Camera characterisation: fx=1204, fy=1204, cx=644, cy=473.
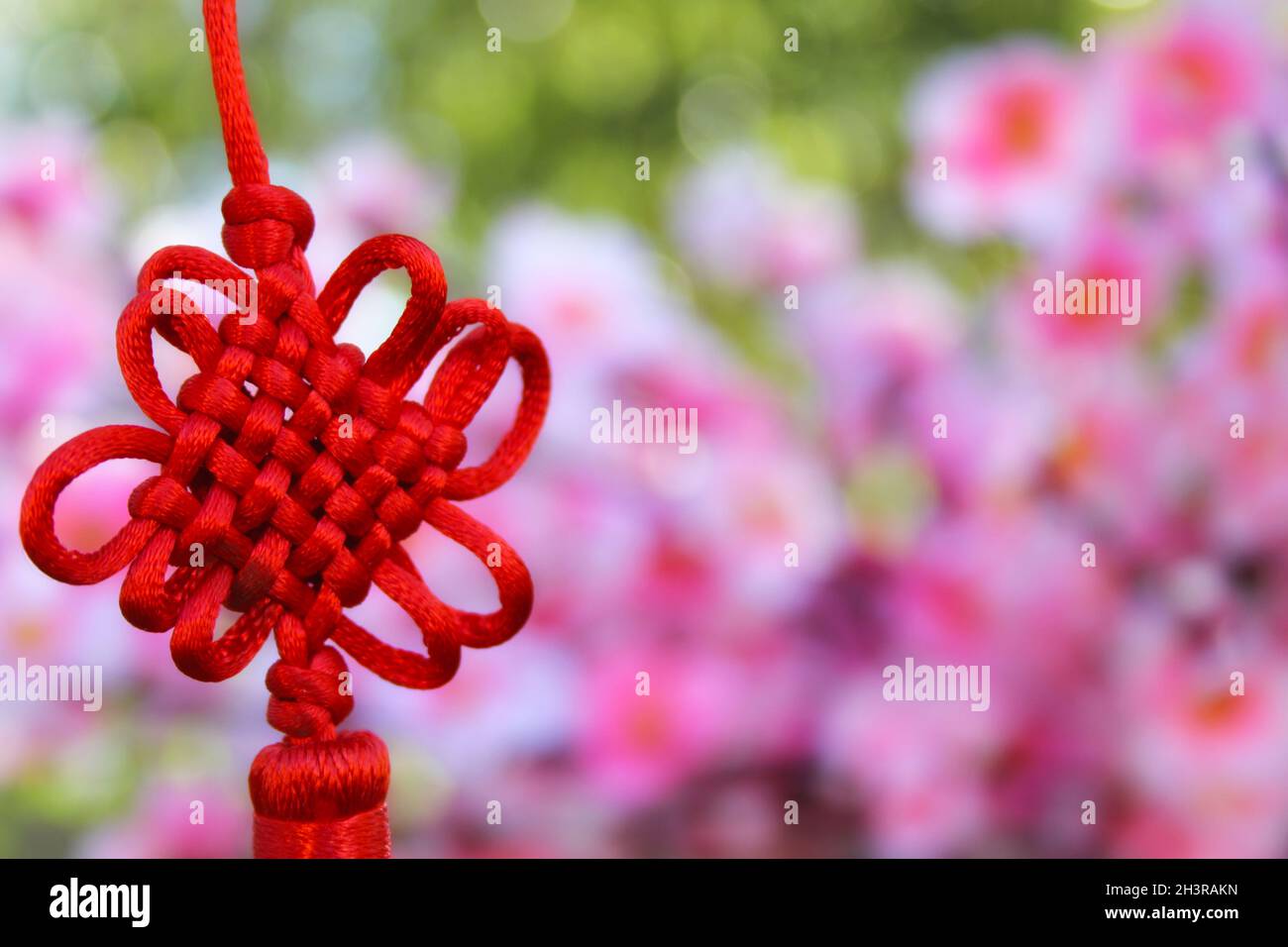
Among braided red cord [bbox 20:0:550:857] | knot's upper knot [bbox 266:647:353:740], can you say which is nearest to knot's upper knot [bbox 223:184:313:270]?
braided red cord [bbox 20:0:550:857]

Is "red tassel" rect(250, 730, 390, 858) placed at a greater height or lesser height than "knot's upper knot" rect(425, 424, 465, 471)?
lesser

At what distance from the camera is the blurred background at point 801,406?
0.74 m

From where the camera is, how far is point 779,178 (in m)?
0.77

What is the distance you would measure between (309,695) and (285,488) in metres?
0.06

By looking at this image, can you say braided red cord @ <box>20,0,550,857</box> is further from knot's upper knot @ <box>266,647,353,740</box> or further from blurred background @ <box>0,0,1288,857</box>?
blurred background @ <box>0,0,1288,857</box>

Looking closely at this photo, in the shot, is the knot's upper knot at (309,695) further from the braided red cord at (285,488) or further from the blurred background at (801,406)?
the blurred background at (801,406)

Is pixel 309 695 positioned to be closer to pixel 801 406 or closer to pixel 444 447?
pixel 444 447

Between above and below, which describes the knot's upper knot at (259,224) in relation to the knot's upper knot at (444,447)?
above

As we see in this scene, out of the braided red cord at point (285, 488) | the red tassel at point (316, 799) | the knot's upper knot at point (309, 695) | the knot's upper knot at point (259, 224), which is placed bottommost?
the red tassel at point (316, 799)

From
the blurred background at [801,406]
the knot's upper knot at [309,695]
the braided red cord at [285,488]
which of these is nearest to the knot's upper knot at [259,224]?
the braided red cord at [285,488]

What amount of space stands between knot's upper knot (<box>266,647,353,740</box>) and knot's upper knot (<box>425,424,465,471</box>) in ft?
0.21

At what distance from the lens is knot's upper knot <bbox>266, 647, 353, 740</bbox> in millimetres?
346

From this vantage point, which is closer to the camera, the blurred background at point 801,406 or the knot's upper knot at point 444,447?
the knot's upper knot at point 444,447

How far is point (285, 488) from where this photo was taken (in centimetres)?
34
